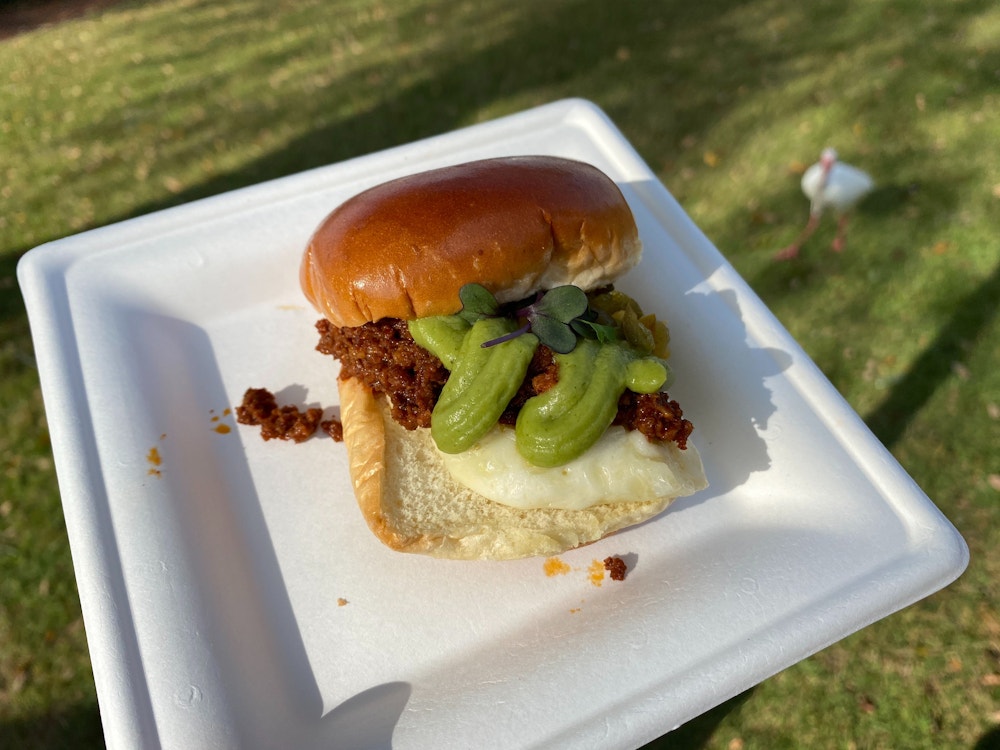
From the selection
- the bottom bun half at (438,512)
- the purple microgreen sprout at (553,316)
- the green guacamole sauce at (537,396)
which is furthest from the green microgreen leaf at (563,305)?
the bottom bun half at (438,512)

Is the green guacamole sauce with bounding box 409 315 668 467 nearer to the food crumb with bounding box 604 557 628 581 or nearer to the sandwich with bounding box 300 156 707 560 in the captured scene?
the sandwich with bounding box 300 156 707 560

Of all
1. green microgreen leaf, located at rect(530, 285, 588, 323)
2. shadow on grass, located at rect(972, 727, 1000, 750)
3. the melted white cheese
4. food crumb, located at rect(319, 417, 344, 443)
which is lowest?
shadow on grass, located at rect(972, 727, 1000, 750)

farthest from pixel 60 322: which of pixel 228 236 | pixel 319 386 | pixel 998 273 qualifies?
pixel 998 273

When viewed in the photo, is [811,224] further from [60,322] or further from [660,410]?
[60,322]

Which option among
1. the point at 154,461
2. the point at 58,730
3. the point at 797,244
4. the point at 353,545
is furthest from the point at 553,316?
the point at 797,244

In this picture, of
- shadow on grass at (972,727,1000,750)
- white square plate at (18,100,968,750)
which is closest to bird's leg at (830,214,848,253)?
white square plate at (18,100,968,750)

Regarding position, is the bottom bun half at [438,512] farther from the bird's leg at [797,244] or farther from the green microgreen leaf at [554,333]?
the bird's leg at [797,244]

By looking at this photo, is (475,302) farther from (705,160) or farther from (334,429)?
(705,160)

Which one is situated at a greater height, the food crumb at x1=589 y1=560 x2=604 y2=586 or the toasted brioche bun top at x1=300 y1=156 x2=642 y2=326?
the toasted brioche bun top at x1=300 y1=156 x2=642 y2=326
